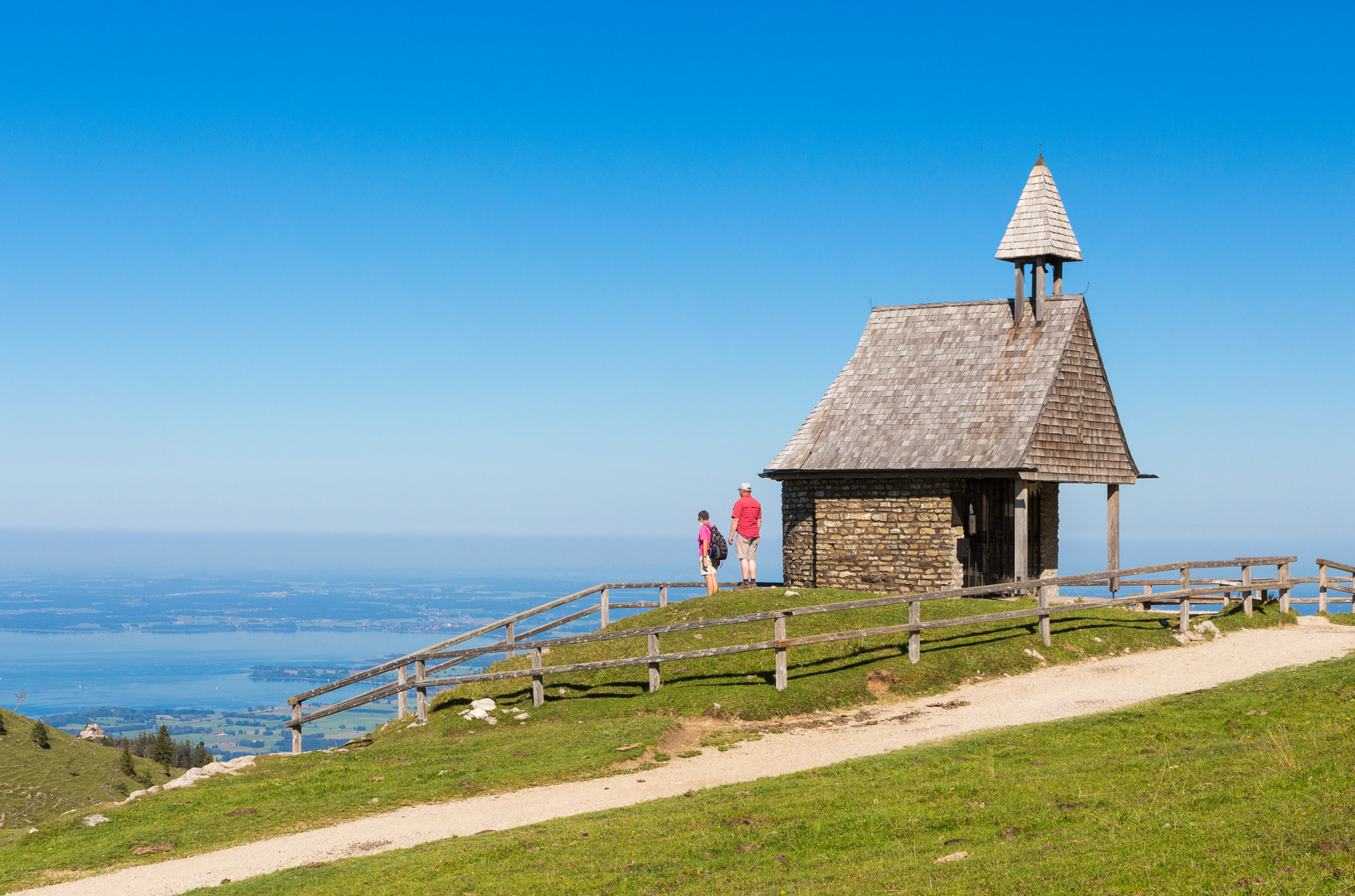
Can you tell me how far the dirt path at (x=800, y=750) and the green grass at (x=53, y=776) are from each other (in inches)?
2070

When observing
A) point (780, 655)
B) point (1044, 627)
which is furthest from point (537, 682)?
point (1044, 627)

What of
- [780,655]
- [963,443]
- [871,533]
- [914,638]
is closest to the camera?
[780,655]

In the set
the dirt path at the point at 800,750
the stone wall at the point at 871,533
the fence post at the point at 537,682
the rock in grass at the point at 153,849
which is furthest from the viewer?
the stone wall at the point at 871,533

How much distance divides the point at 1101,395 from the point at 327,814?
79.1 feet

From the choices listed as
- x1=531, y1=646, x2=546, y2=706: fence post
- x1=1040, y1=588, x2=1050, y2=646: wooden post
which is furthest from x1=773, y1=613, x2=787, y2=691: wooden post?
x1=1040, y1=588, x2=1050, y2=646: wooden post

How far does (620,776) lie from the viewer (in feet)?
53.6

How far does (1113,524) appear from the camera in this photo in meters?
31.8

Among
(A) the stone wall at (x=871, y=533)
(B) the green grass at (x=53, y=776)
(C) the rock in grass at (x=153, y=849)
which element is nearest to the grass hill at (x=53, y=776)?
(B) the green grass at (x=53, y=776)

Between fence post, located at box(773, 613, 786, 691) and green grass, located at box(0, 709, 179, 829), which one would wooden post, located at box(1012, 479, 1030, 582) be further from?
green grass, located at box(0, 709, 179, 829)

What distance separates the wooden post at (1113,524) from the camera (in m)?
31.5

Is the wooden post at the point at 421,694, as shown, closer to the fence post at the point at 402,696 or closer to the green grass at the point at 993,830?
the fence post at the point at 402,696

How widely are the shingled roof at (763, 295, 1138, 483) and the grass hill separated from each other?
47633 millimetres

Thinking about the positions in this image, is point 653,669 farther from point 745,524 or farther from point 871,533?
point 871,533

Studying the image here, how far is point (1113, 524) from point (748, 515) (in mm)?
11771
